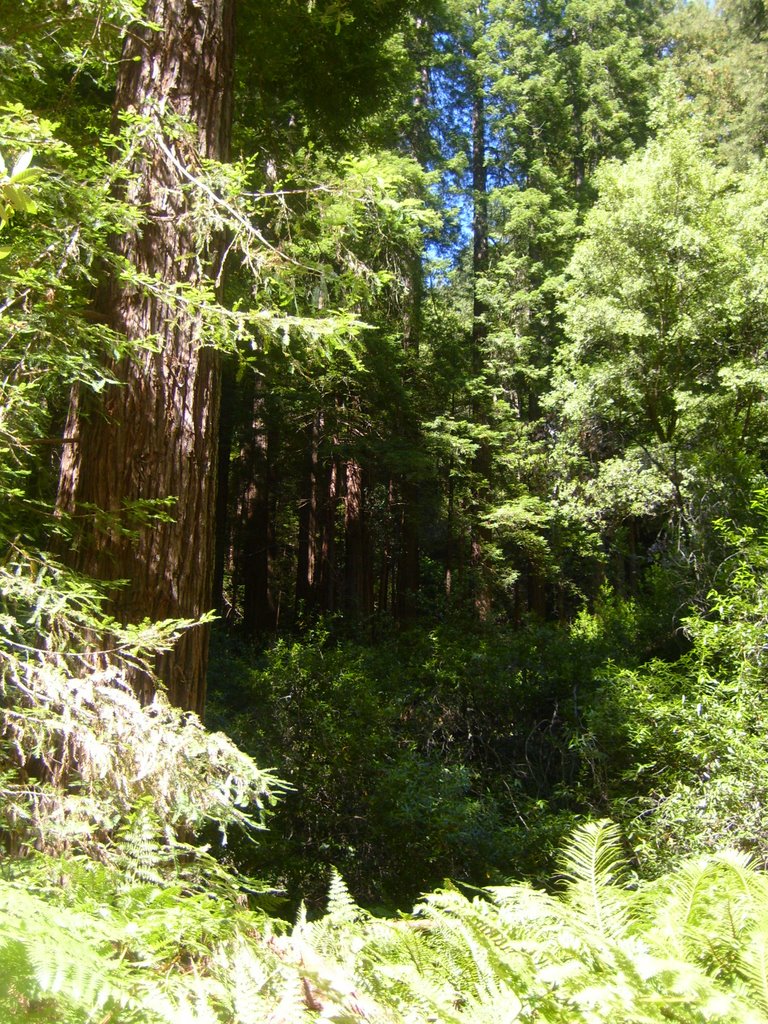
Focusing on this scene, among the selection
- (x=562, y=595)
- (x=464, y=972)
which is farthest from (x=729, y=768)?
(x=562, y=595)

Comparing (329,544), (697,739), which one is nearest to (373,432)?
(329,544)

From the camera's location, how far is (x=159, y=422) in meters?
3.54

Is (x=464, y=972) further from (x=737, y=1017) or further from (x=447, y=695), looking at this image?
(x=447, y=695)

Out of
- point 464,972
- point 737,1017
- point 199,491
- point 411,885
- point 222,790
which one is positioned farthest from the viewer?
point 411,885

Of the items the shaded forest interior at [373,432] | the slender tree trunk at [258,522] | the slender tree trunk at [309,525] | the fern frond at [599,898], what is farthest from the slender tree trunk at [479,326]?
the fern frond at [599,898]

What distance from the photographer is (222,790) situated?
2789mm

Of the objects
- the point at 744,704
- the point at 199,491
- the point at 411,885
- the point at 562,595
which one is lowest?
the point at 411,885

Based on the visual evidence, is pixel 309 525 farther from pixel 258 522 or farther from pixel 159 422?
pixel 159 422

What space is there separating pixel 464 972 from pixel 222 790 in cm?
157

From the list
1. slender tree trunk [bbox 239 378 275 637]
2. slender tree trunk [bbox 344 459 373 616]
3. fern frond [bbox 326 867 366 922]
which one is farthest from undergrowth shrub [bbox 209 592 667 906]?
slender tree trunk [bbox 344 459 373 616]

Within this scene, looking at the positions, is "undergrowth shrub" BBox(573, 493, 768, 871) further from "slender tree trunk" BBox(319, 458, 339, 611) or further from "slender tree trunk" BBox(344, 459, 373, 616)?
"slender tree trunk" BBox(319, 458, 339, 611)

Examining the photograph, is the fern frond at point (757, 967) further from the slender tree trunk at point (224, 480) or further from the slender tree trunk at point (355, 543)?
the slender tree trunk at point (355, 543)

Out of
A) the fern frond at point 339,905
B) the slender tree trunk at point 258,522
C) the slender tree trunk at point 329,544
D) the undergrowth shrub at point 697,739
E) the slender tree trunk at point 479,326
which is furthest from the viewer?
the slender tree trunk at point 479,326

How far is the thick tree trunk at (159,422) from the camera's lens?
3402mm
